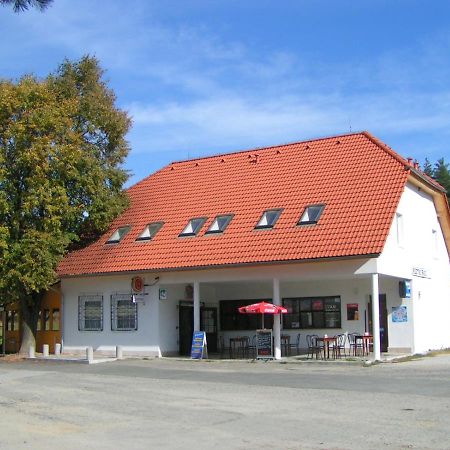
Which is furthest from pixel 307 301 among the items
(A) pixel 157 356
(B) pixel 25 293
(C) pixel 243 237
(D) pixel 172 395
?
(D) pixel 172 395

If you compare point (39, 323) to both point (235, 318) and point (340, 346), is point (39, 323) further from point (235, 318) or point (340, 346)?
point (340, 346)

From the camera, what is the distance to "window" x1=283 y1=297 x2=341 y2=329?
2712 centimetres

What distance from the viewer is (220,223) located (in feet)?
88.2

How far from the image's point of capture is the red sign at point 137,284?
26.8 m

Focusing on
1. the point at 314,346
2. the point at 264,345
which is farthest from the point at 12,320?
the point at 314,346

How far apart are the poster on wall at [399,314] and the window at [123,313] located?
9703 millimetres

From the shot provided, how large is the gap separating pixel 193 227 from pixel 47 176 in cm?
585

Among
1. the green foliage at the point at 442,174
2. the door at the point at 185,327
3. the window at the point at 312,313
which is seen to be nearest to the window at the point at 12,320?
the door at the point at 185,327

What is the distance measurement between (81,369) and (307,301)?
31.3 ft

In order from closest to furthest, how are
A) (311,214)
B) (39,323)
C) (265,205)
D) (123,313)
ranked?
(311,214) < (265,205) < (123,313) < (39,323)

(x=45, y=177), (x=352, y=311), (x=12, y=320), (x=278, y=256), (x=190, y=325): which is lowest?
(x=190, y=325)

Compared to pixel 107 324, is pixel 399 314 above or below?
above

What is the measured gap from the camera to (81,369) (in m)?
22.4

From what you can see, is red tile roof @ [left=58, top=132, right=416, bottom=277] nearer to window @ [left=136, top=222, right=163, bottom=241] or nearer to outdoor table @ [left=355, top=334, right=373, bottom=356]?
window @ [left=136, top=222, right=163, bottom=241]
